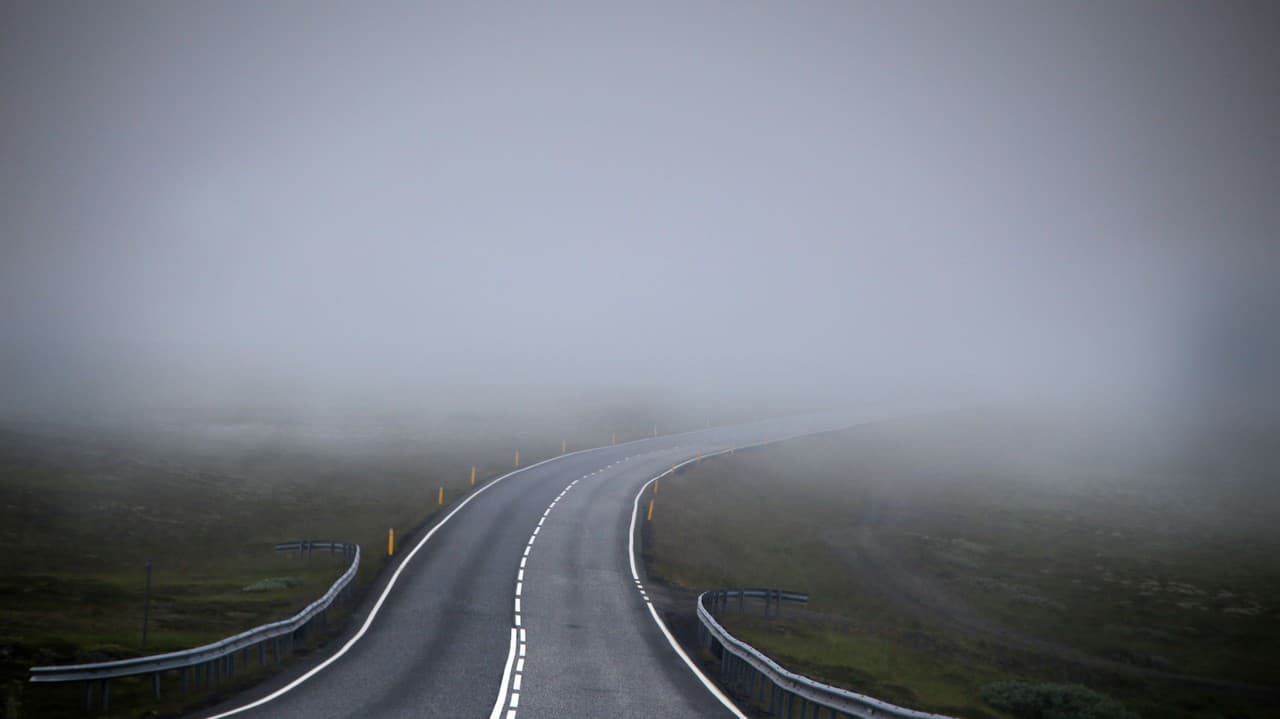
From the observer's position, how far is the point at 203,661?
16.2 m

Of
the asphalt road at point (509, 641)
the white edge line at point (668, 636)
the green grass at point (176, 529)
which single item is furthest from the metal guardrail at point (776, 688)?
the green grass at point (176, 529)

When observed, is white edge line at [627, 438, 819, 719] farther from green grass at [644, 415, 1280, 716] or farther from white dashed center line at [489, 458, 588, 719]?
white dashed center line at [489, 458, 588, 719]

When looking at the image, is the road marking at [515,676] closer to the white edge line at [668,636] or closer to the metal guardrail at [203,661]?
the white edge line at [668,636]

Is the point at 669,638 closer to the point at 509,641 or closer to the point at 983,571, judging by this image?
the point at 509,641

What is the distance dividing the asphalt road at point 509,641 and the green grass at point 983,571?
14.5 ft

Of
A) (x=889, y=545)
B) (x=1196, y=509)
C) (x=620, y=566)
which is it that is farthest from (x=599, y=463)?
(x=1196, y=509)

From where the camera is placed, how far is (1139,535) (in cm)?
5869

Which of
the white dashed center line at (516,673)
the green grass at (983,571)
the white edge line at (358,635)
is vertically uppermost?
the white edge line at (358,635)

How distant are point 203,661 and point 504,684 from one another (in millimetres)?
6527

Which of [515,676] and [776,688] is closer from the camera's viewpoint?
[776,688]

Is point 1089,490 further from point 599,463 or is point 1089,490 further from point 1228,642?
point 599,463

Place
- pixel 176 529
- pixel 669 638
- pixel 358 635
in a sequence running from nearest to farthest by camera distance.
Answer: pixel 358 635
pixel 669 638
pixel 176 529

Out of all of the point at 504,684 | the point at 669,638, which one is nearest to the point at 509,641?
the point at 504,684

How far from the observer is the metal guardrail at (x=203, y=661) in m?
14.5
